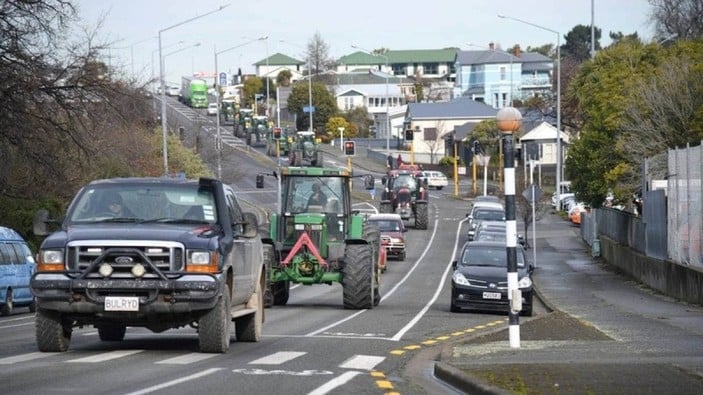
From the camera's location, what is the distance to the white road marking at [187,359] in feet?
53.0

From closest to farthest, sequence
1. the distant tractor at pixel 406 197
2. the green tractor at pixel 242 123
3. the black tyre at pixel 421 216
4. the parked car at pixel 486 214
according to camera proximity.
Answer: the parked car at pixel 486 214 → the distant tractor at pixel 406 197 → the black tyre at pixel 421 216 → the green tractor at pixel 242 123

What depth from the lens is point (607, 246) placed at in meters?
55.1

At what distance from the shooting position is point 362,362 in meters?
17.5

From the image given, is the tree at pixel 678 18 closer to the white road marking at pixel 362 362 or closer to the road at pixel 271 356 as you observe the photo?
the road at pixel 271 356

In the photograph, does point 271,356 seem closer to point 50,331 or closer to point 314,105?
point 50,331

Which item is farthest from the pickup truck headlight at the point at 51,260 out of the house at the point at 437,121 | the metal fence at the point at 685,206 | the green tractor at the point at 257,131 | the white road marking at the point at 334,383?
the house at the point at 437,121

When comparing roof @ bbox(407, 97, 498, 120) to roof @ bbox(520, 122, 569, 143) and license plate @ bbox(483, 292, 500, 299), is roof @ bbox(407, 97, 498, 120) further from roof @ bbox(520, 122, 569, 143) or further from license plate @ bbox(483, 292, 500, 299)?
license plate @ bbox(483, 292, 500, 299)

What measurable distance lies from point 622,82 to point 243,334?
37082 mm

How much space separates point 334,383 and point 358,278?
49.9 feet

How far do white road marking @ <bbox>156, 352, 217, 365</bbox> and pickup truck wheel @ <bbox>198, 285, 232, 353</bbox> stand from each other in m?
0.13

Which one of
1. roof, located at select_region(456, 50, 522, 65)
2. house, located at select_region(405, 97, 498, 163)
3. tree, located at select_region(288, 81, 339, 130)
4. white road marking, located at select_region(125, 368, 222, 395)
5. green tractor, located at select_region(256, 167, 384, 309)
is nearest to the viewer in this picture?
white road marking, located at select_region(125, 368, 222, 395)

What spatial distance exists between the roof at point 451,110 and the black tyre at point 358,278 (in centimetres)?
10409

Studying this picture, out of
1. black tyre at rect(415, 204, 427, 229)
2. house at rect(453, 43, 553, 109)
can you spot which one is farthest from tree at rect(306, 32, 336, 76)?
black tyre at rect(415, 204, 427, 229)

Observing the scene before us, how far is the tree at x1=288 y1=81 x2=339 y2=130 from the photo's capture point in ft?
470
